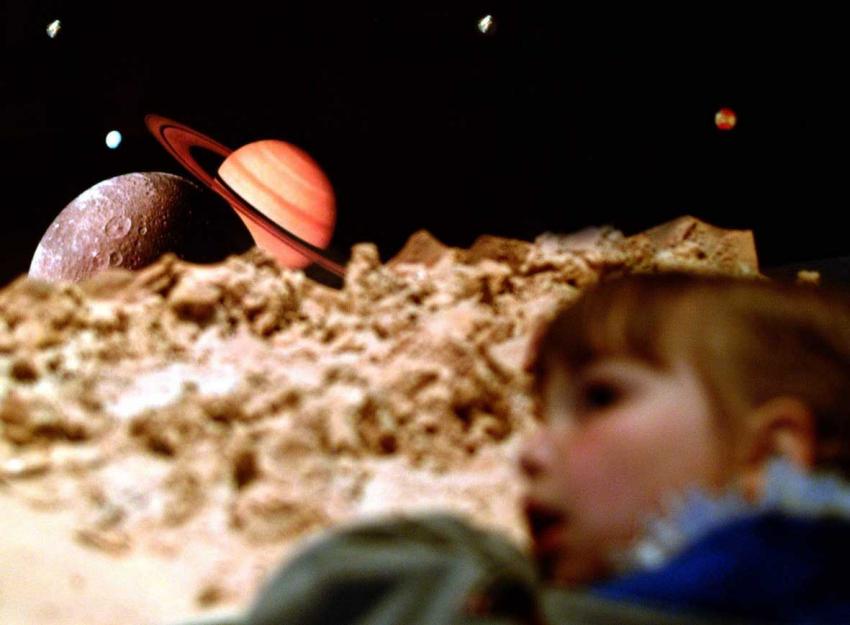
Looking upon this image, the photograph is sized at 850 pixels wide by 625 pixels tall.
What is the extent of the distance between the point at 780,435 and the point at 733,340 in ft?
0.23

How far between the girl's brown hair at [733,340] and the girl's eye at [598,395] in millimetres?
20

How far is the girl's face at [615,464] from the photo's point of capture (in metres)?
0.54

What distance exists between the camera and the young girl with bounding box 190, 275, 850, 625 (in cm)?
48

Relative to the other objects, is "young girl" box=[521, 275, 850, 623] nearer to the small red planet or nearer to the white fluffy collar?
the white fluffy collar

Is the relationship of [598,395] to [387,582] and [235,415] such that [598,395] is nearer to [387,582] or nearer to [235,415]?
[387,582]

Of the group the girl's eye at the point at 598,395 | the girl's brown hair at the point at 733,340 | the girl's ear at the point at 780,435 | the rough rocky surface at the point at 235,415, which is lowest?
the rough rocky surface at the point at 235,415

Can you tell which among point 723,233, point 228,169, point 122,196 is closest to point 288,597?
point 723,233

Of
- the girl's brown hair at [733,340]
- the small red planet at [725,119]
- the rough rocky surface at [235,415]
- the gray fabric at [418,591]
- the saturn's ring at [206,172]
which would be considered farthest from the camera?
the saturn's ring at [206,172]

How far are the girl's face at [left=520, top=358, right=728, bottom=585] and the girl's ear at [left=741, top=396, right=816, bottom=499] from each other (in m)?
0.02

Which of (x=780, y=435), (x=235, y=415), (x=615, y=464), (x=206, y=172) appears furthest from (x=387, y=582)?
(x=206, y=172)

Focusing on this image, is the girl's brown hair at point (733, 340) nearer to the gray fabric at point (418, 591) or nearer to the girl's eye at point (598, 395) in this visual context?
the girl's eye at point (598, 395)

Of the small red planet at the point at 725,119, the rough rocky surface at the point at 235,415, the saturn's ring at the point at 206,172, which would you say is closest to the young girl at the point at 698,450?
the rough rocky surface at the point at 235,415

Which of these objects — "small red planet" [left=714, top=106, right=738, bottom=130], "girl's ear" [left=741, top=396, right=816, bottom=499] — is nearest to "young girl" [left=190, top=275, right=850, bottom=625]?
"girl's ear" [left=741, top=396, right=816, bottom=499]

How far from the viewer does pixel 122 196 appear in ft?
10.4
